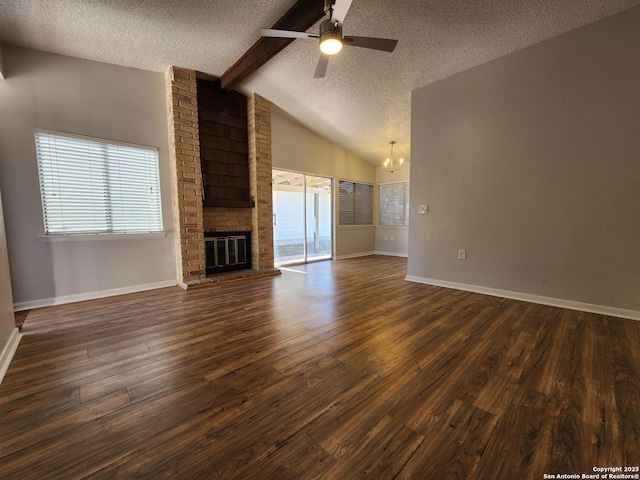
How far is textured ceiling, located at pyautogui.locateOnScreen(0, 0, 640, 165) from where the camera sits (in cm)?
256

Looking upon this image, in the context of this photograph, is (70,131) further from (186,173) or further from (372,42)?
(372,42)

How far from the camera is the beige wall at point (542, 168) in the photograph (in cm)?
263

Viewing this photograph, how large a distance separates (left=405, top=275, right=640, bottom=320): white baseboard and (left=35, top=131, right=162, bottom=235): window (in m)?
4.31

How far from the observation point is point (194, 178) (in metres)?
4.03

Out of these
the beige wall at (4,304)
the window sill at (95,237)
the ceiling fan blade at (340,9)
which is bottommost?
the beige wall at (4,304)

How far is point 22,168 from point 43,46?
139 centimetres

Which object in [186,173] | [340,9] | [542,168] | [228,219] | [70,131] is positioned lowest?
[228,219]

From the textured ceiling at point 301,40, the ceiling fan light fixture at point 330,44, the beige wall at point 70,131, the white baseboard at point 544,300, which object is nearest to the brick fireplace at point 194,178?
the beige wall at point 70,131

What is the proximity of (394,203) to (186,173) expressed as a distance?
16.7 feet

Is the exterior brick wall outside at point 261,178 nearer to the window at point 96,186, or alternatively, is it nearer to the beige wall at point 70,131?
the beige wall at point 70,131

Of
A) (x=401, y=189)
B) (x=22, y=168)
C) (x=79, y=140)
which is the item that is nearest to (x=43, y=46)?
(x=79, y=140)

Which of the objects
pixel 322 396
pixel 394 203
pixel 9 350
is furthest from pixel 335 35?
pixel 394 203

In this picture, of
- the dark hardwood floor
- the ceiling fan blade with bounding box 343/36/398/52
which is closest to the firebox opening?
the dark hardwood floor

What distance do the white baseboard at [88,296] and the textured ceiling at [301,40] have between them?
2.87m
